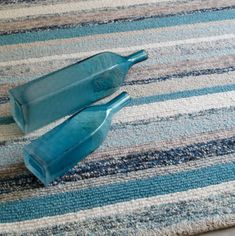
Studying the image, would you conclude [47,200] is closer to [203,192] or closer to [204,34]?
[203,192]

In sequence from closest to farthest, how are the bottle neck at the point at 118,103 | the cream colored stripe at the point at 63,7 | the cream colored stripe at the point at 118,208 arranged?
the cream colored stripe at the point at 118,208
the bottle neck at the point at 118,103
the cream colored stripe at the point at 63,7

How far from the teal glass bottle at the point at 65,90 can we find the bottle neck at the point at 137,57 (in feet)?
0.06

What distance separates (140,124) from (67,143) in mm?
131

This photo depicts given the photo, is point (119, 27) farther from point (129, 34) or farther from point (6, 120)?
point (6, 120)

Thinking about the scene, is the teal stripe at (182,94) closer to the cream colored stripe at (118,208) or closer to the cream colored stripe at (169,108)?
the cream colored stripe at (169,108)

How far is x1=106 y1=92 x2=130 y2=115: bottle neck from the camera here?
682 mm

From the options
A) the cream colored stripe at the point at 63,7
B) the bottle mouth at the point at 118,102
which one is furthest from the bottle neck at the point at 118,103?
the cream colored stripe at the point at 63,7

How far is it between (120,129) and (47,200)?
16 cm

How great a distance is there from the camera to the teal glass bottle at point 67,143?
23.5 inches

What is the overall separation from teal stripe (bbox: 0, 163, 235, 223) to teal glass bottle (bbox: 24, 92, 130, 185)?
3 cm

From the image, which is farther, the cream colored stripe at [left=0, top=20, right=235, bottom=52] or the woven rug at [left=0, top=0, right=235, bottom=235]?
the cream colored stripe at [left=0, top=20, right=235, bottom=52]

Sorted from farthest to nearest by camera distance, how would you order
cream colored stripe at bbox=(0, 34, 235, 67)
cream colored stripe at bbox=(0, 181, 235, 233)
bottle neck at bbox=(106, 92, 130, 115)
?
1. cream colored stripe at bbox=(0, 34, 235, 67)
2. bottle neck at bbox=(106, 92, 130, 115)
3. cream colored stripe at bbox=(0, 181, 235, 233)

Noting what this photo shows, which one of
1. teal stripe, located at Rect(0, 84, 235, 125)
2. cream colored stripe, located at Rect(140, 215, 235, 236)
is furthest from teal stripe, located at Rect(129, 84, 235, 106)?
cream colored stripe, located at Rect(140, 215, 235, 236)

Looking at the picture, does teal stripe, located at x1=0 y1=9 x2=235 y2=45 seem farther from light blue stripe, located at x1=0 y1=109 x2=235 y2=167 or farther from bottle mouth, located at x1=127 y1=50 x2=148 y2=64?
light blue stripe, located at x1=0 y1=109 x2=235 y2=167
